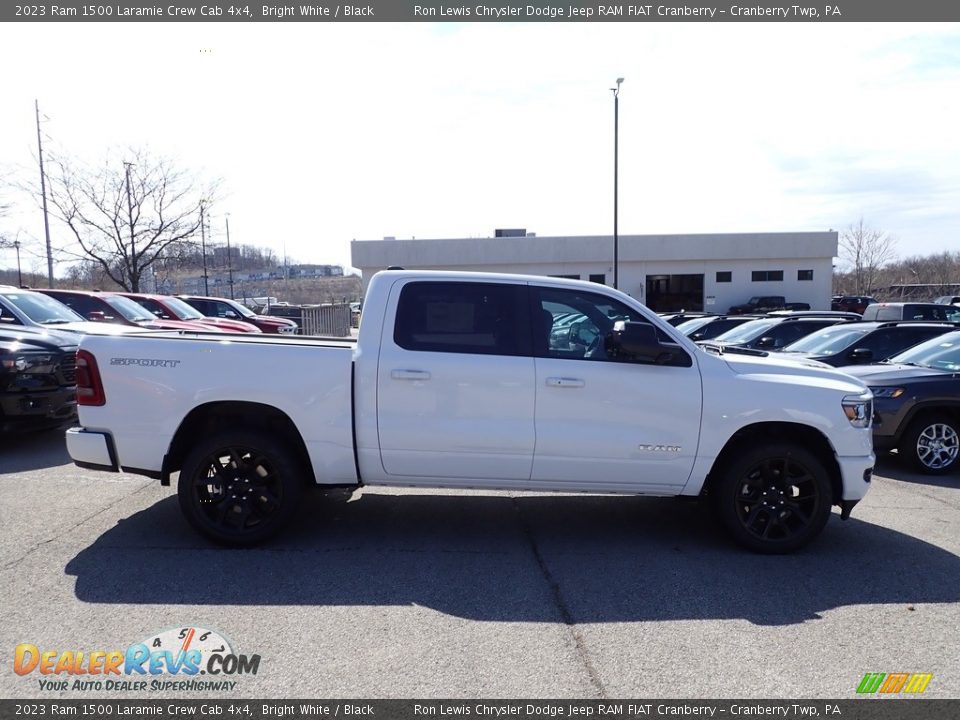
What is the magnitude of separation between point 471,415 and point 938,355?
22.6 feet

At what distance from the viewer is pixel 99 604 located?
4.11m

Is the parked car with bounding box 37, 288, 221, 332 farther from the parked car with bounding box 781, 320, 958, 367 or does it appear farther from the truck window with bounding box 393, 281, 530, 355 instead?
the parked car with bounding box 781, 320, 958, 367

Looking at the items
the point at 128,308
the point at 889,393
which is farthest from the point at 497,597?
the point at 128,308

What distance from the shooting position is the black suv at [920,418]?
777cm

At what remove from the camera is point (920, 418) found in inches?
311

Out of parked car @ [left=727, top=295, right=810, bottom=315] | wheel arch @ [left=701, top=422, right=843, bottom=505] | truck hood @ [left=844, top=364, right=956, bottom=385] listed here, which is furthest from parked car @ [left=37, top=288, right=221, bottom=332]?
parked car @ [left=727, top=295, right=810, bottom=315]

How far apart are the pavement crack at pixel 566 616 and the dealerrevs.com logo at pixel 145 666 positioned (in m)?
1.66

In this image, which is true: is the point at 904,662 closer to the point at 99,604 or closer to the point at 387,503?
the point at 387,503

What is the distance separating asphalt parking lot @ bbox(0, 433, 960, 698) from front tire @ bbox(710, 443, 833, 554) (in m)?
0.20

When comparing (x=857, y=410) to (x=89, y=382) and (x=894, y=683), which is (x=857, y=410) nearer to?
(x=894, y=683)

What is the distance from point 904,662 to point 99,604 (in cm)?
451

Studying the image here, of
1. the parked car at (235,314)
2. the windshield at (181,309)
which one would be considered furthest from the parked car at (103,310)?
the parked car at (235,314)

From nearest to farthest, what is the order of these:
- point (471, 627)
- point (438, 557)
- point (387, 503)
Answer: point (471, 627) < point (438, 557) < point (387, 503)

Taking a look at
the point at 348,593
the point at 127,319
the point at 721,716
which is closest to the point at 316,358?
the point at 348,593
